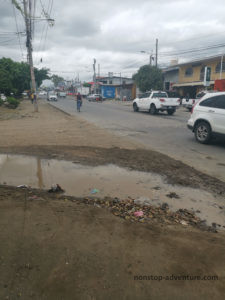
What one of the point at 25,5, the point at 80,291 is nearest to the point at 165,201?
the point at 80,291

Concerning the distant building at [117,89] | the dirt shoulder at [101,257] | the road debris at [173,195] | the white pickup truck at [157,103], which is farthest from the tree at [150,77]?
the dirt shoulder at [101,257]

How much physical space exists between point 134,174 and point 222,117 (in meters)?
4.07

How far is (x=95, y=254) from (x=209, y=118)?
22.5 feet

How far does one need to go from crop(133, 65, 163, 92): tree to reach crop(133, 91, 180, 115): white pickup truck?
16.3m

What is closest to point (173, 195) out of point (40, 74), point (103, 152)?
point (103, 152)

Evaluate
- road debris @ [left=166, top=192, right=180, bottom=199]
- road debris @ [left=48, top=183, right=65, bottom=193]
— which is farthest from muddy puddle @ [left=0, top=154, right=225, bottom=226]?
road debris @ [left=48, top=183, right=65, bottom=193]

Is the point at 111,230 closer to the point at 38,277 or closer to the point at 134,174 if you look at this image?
the point at 38,277

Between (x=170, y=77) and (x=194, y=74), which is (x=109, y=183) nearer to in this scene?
(x=194, y=74)

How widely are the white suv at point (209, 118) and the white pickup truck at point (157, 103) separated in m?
10.3

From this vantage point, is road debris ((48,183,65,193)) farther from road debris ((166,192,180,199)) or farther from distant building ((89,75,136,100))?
distant building ((89,75,136,100))

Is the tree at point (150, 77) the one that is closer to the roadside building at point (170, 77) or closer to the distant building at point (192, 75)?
the roadside building at point (170, 77)

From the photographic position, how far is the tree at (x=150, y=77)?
118 feet

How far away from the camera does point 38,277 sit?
7.14ft

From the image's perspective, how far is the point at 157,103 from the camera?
743 inches
